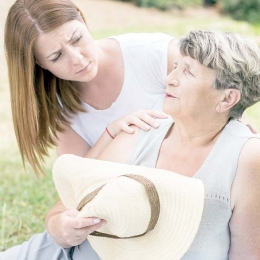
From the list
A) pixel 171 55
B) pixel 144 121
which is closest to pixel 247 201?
pixel 144 121

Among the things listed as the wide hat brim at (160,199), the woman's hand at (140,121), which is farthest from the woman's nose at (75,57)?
the wide hat brim at (160,199)

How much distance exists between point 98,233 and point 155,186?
296 mm

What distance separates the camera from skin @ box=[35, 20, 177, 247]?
83.4 inches

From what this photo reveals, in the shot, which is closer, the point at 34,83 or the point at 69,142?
the point at 34,83

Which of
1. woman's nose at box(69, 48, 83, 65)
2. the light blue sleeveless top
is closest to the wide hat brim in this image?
the light blue sleeveless top

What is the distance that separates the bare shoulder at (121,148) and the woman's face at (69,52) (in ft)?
1.38

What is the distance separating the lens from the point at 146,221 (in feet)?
6.45

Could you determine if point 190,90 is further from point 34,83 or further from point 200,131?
point 34,83

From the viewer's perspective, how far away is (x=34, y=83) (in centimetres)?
275

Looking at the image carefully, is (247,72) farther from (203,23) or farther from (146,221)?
(203,23)

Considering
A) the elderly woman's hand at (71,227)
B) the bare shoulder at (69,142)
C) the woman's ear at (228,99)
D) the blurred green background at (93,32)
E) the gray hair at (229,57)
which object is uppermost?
the gray hair at (229,57)

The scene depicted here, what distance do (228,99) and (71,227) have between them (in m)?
0.75

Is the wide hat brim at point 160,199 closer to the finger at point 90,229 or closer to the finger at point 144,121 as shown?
the finger at point 90,229

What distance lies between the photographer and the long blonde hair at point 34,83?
2500mm
